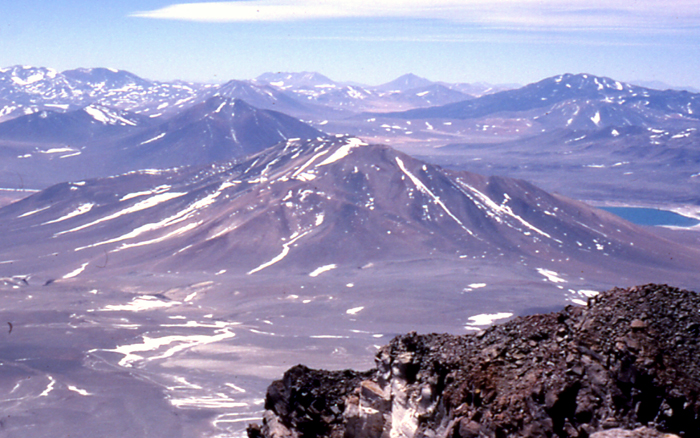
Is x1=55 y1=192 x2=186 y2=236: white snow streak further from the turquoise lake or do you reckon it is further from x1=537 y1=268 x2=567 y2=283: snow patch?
the turquoise lake

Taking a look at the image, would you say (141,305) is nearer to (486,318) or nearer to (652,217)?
(486,318)

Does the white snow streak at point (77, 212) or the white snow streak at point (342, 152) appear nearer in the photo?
the white snow streak at point (77, 212)

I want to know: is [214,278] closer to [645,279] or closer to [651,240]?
[645,279]

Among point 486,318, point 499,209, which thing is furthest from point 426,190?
point 486,318

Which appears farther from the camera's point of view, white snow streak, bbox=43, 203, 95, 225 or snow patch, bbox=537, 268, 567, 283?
white snow streak, bbox=43, 203, 95, 225

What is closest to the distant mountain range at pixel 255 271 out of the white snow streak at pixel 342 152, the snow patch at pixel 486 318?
the snow patch at pixel 486 318

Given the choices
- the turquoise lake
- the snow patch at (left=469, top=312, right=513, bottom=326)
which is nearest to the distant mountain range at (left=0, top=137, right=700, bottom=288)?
the snow patch at (left=469, top=312, right=513, bottom=326)

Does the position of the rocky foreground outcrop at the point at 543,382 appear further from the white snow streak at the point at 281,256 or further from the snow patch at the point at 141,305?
the white snow streak at the point at 281,256

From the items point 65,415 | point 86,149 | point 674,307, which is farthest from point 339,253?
point 86,149
